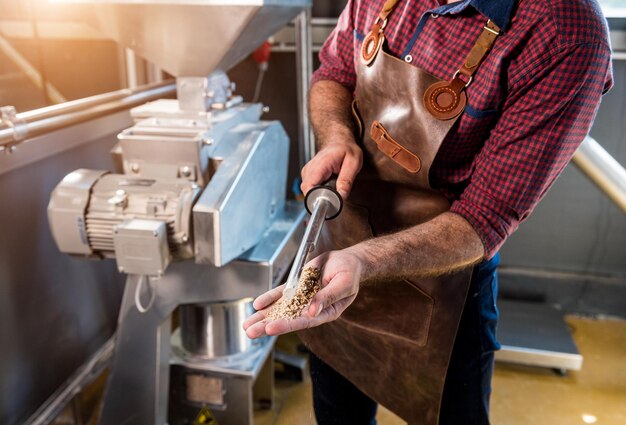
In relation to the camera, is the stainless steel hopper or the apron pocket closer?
the apron pocket

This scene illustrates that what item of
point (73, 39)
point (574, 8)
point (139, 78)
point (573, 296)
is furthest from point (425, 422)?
point (73, 39)

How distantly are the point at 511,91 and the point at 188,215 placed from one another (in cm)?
78

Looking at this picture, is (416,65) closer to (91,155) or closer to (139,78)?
(91,155)

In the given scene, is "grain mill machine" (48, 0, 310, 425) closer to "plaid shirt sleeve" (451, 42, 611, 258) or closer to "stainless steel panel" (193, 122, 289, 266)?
"stainless steel panel" (193, 122, 289, 266)

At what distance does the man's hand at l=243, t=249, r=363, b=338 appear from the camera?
0.76m

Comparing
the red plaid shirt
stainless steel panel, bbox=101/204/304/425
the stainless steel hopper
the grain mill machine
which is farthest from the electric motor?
the red plaid shirt

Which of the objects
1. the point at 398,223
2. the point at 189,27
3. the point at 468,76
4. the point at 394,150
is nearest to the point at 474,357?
the point at 398,223

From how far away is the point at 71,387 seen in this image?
1.90m

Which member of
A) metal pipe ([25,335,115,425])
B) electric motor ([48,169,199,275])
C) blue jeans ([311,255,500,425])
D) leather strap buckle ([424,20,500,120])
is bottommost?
A: metal pipe ([25,335,115,425])

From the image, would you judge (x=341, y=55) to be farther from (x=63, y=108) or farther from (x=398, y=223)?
(x=63, y=108)

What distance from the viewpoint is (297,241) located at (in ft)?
5.84

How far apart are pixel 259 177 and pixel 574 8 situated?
0.90 metres

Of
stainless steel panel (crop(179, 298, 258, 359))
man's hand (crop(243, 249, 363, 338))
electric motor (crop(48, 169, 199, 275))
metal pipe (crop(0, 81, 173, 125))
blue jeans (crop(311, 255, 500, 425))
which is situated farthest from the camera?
stainless steel panel (crop(179, 298, 258, 359))

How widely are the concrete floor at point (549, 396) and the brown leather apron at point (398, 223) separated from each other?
854 millimetres
